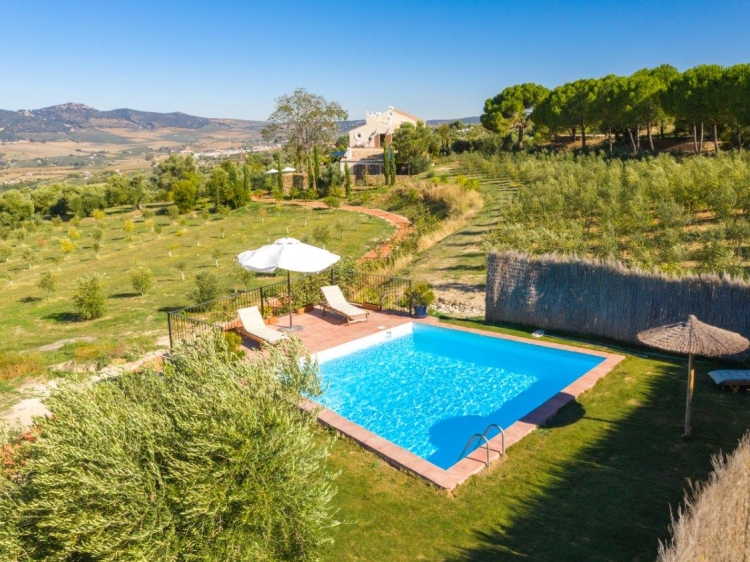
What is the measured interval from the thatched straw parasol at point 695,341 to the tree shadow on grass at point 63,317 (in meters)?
17.5

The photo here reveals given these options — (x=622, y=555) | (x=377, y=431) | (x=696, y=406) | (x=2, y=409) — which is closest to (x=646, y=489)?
(x=622, y=555)

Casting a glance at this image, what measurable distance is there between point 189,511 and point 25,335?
1540 cm

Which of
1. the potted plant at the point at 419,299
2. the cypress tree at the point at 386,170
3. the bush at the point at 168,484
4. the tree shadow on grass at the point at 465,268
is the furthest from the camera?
the cypress tree at the point at 386,170

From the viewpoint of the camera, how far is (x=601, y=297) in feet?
41.5

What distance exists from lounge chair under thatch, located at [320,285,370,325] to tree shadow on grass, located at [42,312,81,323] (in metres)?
9.01

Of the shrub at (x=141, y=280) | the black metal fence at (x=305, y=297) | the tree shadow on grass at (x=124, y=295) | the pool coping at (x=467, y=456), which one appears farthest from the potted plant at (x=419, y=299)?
the tree shadow on grass at (x=124, y=295)

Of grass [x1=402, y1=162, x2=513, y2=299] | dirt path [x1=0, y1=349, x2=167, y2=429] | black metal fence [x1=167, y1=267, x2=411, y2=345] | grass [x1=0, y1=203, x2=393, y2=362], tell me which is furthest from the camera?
grass [x1=402, y1=162, x2=513, y2=299]

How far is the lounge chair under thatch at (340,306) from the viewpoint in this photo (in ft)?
Answer: 48.3

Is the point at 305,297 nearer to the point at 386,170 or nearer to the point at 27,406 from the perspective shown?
the point at 27,406

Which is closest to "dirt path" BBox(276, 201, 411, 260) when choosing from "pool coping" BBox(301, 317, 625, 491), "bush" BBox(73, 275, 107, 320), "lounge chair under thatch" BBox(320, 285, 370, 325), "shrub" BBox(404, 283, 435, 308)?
"lounge chair under thatch" BBox(320, 285, 370, 325)

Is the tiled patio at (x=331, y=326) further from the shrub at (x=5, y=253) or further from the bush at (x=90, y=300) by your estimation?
the shrub at (x=5, y=253)

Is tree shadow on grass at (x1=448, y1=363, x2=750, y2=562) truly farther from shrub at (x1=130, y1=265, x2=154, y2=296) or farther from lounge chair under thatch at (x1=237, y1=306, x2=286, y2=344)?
shrub at (x1=130, y1=265, x2=154, y2=296)

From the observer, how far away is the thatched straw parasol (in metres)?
7.48

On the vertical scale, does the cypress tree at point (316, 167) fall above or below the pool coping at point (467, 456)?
above
